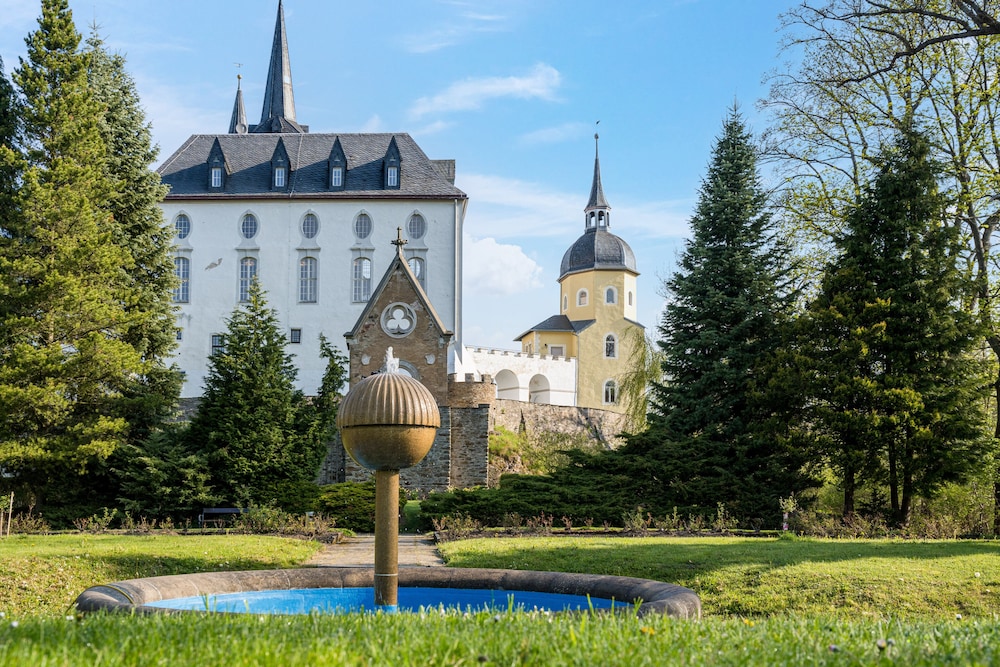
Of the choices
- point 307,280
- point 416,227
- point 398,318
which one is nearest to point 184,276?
point 307,280

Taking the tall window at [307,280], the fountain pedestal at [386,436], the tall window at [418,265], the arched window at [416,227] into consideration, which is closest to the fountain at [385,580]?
the fountain pedestal at [386,436]

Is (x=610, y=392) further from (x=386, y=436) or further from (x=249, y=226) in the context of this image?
(x=386, y=436)

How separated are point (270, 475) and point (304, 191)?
2949 centimetres

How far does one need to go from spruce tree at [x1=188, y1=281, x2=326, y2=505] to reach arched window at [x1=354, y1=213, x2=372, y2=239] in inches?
959

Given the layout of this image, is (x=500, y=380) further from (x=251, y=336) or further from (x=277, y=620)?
(x=277, y=620)

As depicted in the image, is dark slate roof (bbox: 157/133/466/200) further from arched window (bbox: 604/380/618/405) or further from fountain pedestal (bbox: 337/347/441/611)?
fountain pedestal (bbox: 337/347/441/611)

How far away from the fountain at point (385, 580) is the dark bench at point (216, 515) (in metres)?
12.4

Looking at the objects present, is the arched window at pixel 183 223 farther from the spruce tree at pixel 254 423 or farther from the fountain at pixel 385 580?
the fountain at pixel 385 580

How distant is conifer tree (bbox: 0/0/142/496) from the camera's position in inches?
798

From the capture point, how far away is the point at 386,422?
25.0ft

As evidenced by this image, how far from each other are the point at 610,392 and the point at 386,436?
2176 inches

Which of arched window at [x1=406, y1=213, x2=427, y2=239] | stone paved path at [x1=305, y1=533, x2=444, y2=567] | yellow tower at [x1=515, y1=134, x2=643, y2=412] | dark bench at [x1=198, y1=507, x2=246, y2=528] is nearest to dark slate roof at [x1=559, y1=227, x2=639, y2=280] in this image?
yellow tower at [x1=515, y1=134, x2=643, y2=412]

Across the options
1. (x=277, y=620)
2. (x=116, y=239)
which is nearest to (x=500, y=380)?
(x=116, y=239)

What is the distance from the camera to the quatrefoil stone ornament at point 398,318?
29.5 m
